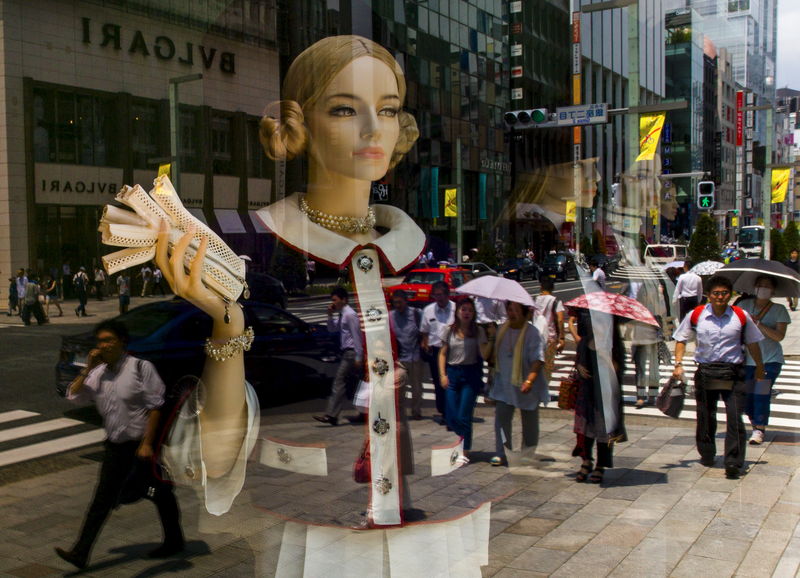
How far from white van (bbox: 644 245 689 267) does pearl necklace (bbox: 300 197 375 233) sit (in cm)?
87

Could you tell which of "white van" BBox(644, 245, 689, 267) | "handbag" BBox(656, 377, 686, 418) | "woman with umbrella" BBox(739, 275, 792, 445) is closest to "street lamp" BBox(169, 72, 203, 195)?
"white van" BBox(644, 245, 689, 267)

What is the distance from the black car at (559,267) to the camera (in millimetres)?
1502

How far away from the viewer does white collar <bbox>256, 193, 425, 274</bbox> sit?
115cm

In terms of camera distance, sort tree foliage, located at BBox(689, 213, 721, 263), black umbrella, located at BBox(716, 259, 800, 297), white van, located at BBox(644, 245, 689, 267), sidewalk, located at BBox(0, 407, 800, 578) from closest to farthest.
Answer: sidewalk, located at BBox(0, 407, 800, 578), white van, located at BBox(644, 245, 689, 267), tree foliage, located at BBox(689, 213, 721, 263), black umbrella, located at BBox(716, 259, 800, 297)

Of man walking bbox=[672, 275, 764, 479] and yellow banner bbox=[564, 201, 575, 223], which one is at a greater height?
yellow banner bbox=[564, 201, 575, 223]

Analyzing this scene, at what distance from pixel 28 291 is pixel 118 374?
0.53 feet

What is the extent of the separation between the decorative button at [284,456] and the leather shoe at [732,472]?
227cm

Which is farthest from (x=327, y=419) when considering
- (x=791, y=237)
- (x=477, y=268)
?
(x=791, y=237)

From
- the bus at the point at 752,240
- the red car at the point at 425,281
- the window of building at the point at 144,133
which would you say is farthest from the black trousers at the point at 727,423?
the window of building at the point at 144,133

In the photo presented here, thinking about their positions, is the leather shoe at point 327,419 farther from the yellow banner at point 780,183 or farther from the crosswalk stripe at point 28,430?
the yellow banner at point 780,183

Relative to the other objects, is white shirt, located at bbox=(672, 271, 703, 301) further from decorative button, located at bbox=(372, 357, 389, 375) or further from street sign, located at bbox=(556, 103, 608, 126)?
decorative button, located at bbox=(372, 357, 389, 375)

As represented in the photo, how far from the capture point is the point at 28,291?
0.92 m

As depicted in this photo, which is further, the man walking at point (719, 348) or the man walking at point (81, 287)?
the man walking at point (719, 348)

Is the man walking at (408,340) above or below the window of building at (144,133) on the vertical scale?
below
